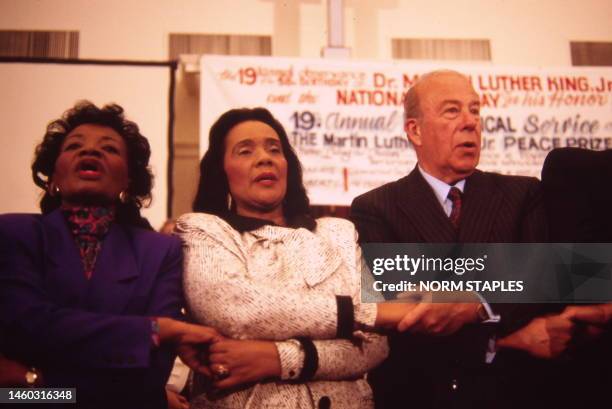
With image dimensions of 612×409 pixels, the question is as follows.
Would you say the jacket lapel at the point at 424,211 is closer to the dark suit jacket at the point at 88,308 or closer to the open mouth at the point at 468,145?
the open mouth at the point at 468,145

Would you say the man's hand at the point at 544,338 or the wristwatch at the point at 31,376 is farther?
the man's hand at the point at 544,338

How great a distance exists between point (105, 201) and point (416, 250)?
2.55 feet

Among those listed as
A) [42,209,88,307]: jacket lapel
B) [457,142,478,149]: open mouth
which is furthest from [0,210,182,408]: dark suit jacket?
[457,142,478,149]: open mouth

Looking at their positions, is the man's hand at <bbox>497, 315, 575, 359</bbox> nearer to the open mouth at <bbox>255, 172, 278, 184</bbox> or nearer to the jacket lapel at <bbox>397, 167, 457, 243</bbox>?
the jacket lapel at <bbox>397, 167, 457, 243</bbox>

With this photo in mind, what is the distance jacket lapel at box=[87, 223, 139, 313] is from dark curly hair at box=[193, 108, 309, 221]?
0.88 ft

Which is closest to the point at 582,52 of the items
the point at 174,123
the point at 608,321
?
the point at 608,321

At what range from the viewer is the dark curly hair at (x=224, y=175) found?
5.08 feet

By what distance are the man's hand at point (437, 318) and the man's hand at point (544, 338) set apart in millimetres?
102

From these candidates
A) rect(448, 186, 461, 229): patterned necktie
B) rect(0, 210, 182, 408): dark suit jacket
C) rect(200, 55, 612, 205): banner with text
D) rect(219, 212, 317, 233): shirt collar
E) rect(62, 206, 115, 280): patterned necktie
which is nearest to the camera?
rect(0, 210, 182, 408): dark suit jacket

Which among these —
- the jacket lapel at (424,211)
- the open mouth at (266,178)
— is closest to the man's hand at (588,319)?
the jacket lapel at (424,211)

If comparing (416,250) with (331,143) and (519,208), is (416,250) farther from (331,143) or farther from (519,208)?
(331,143)

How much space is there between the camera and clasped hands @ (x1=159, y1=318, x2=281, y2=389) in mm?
1214

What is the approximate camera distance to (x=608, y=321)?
1400mm

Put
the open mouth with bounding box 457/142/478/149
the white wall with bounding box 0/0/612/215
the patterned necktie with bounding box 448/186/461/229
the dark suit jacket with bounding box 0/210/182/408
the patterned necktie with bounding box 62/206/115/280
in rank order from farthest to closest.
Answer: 1. the white wall with bounding box 0/0/612/215
2. the open mouth with bounding box 457/142/478/149
3. the patterned necktie with bounding box 448/186/461/229
4. the patterned necktie with bounding box 62/206/115/280
5. the dark suit jacket with bounding box 0/210/182/408
